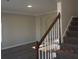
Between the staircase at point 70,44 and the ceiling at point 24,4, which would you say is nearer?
the staircase at point 70,44

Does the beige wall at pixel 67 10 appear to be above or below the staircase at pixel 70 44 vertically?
above

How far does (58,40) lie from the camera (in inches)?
162

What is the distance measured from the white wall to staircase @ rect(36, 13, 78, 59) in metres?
4.64

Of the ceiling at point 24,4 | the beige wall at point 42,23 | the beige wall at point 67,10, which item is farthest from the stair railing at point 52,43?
the beige wall at point 42,23

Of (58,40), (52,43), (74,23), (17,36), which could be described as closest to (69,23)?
(74,23)

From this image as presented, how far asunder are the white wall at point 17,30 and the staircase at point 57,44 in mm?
4642

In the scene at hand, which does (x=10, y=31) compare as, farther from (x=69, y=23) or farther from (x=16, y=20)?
(x=69, y=23)

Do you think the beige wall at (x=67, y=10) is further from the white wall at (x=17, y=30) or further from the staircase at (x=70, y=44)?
the white wall at (x=17, y=30)

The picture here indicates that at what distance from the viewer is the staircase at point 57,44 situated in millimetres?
3432

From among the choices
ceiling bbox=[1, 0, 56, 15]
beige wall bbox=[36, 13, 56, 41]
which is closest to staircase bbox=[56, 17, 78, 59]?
ceiling bbox=[1, 0, 56, 15]

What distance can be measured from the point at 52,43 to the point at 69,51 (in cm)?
57

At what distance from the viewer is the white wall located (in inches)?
340

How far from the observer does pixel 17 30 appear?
32.1 ft

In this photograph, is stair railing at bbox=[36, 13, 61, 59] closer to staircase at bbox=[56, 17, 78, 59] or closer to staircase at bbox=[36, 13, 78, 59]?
staircase at bbox=[36, 13, 78, 59]
